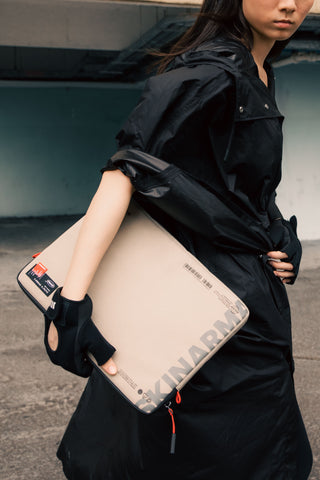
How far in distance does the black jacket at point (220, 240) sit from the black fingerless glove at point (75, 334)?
23cm

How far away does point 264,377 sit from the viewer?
47.8 inches

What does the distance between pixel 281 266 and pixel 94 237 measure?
489mm

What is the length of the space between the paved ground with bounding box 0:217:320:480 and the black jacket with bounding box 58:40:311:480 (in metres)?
1.21

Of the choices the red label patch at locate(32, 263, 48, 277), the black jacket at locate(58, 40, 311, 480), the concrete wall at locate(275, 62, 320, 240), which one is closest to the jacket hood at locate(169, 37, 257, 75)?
the black jacket at locate(58, 40, 311, 480)

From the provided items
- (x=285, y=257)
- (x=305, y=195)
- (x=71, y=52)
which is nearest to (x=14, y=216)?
(x=71, y=52)

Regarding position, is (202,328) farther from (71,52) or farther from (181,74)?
(71,52)

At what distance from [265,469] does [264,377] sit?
221 millimetres

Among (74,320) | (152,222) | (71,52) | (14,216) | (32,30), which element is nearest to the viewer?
(74,320)

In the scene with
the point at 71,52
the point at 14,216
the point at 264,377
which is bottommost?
the point at 14,216

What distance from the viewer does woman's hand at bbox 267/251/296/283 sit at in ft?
4.19

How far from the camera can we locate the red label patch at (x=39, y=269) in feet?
3.97

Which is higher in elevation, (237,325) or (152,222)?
(152,222)

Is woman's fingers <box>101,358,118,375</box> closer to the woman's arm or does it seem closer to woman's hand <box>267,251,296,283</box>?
the woman's arm

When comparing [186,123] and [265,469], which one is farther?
[265,469]
